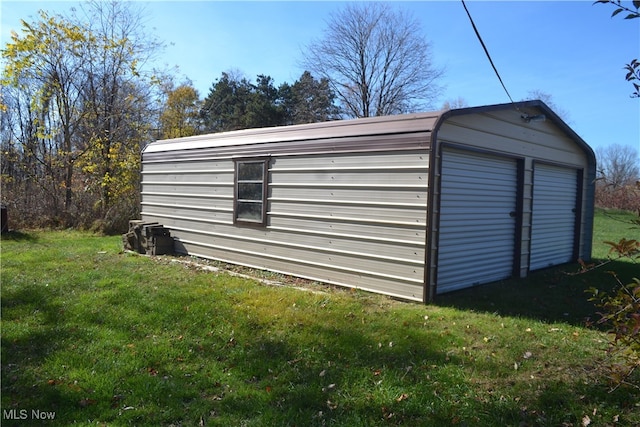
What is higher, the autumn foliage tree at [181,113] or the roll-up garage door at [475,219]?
the autumn foliage tree at [181,113]

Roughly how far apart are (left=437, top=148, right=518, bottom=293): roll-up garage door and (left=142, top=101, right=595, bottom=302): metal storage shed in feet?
0.09

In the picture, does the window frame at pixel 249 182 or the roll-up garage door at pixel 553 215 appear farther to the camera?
the roll-up garage door at pixel 553 215

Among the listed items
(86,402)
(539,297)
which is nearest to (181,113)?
(539,297)

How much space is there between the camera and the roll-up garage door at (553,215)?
8.39 metres

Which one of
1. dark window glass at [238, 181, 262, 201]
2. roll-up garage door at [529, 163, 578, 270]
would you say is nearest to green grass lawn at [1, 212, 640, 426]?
dark window glass at [238, 181, 262, 201]

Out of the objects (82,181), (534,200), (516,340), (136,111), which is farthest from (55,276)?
(136,111)

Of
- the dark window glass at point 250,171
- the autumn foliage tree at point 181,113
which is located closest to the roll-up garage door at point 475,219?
the dark window glass at point 250,171

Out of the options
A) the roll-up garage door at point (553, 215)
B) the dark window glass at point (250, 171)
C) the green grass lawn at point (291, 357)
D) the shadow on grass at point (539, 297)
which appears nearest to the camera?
the green grass lawn at point (291, 357)

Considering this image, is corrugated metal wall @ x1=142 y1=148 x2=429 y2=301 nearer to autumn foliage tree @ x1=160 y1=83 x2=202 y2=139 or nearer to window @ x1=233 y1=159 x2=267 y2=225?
window @ x1=233 y1=159 x2=267 y2=225

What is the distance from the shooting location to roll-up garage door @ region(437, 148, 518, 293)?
246 inches

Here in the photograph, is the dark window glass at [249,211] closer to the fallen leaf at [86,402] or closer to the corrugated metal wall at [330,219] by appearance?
the corrugated metal wall at [330,219]

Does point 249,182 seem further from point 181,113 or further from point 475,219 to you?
point 181,113

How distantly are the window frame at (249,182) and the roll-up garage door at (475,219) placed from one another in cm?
314

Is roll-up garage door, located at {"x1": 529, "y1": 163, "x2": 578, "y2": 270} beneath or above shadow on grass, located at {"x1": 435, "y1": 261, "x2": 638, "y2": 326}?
above
